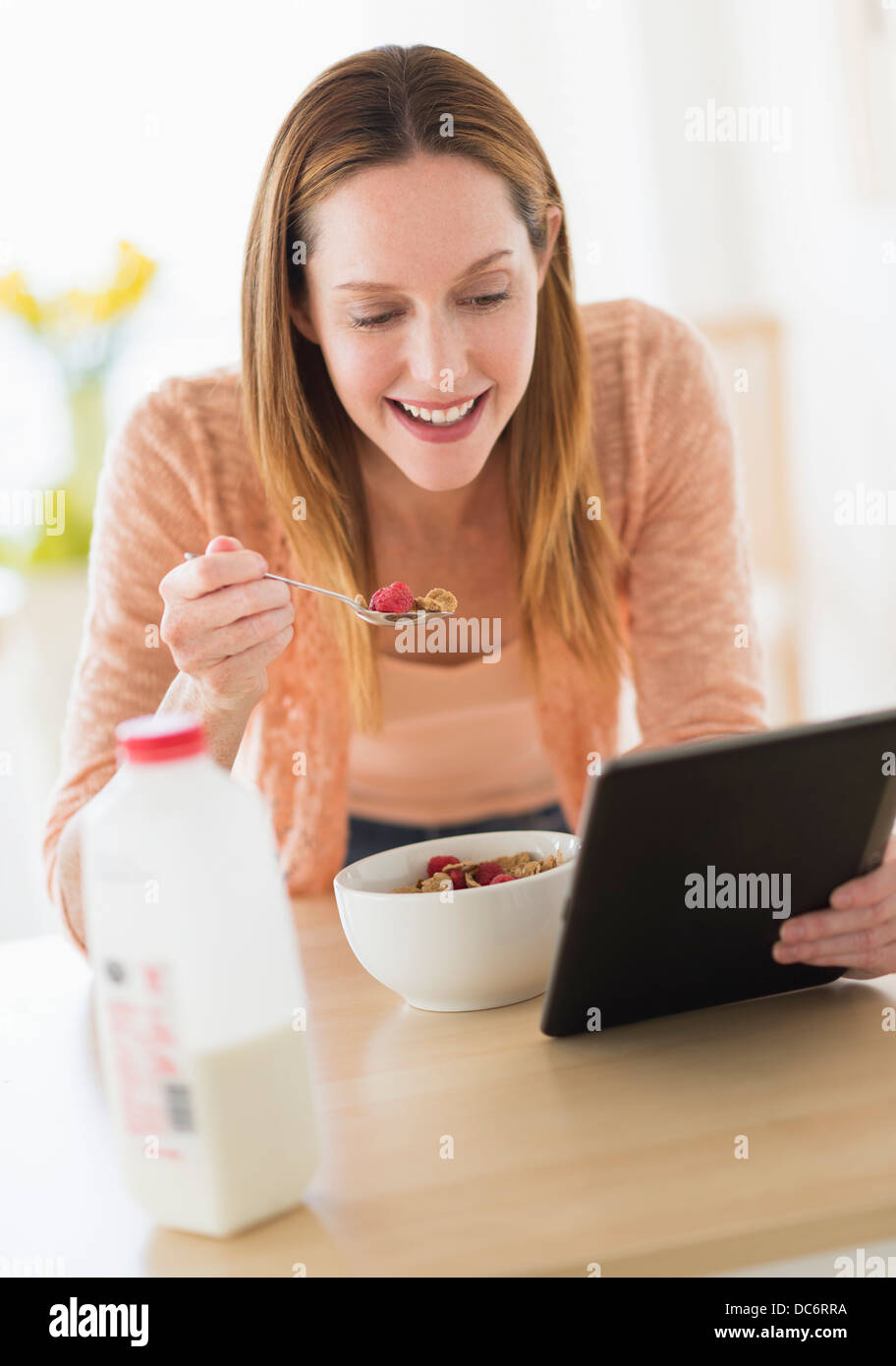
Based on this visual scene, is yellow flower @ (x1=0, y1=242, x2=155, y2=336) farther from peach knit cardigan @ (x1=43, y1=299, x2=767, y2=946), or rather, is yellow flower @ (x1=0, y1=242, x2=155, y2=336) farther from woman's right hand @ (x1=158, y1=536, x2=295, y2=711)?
woman's right hand @ (x1=158, y1=536, x2=295, y2=711)

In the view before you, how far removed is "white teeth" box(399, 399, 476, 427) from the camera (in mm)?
1185

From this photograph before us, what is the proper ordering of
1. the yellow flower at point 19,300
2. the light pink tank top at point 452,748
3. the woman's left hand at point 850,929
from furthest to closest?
the yellow flower at point 19,300 → the light pink tank top at point 452,748 → the woman's left hand at point 850,929

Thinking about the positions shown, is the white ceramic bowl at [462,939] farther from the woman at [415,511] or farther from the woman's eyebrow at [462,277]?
Result: the woman's eyebrow at [462,277]

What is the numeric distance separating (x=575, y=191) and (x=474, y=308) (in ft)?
8.45

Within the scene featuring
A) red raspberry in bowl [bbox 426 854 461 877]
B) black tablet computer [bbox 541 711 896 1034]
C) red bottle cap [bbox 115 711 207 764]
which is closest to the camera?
red bottle cap [bbox 115 711 207 764]

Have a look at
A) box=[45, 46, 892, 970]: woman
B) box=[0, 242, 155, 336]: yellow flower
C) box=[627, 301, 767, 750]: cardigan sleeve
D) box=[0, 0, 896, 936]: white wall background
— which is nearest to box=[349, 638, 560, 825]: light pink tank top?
box=[45, 46, 892, 970]: woman

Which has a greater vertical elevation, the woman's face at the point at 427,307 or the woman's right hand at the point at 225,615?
the woman's face at the point at 427,307

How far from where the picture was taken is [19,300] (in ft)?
9.34

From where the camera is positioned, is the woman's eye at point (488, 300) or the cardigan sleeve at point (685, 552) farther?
the cardigan sleeve at point (685, 552)

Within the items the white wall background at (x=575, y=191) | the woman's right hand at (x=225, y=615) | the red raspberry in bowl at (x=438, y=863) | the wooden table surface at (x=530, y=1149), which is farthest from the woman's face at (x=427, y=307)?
the white wall background at (x=575, y=191)

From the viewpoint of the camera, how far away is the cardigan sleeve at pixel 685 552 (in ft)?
4.31

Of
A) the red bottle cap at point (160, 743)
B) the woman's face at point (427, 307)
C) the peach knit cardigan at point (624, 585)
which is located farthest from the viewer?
the peach knit cardigan at point (624, 585)
